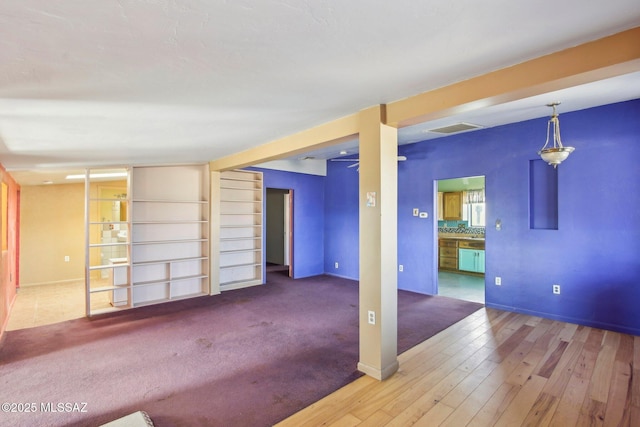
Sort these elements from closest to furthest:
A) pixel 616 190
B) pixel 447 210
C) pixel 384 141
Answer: pixel 384 141, pixel 616 190, pixel 447 210

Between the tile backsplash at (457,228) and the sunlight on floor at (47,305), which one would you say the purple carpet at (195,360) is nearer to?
the sunlight on floor at (47,305)

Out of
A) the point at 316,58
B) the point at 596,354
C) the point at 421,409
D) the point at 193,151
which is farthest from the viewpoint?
the point at 193,151

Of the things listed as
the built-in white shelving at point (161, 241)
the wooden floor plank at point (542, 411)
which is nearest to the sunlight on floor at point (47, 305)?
the built-in white shelving at point (161, 241)

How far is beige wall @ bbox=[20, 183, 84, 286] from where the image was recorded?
20.8 feet

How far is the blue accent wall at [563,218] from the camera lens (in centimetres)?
376

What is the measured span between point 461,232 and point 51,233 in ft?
31.0

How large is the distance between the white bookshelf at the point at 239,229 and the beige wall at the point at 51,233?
3462 millimetres

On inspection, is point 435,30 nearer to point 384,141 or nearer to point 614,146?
point 384,141

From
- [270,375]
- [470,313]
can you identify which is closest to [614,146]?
[470,313]

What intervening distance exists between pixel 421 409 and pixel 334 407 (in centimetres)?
65

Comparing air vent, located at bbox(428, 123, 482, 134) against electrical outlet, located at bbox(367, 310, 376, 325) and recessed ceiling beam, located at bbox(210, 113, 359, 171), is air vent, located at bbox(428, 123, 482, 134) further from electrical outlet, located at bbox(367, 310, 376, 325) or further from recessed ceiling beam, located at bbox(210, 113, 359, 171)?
electrical outlet, located at bbox(367, 310, 376, 325)

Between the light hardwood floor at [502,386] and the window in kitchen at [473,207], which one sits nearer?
the light hardwood floor at [502,386]

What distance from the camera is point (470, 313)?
4582 millimetres

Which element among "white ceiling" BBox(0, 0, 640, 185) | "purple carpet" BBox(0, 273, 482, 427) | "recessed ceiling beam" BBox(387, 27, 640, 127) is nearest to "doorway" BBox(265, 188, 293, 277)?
"purple carpet" BBox(0, 273, 482, 427)
